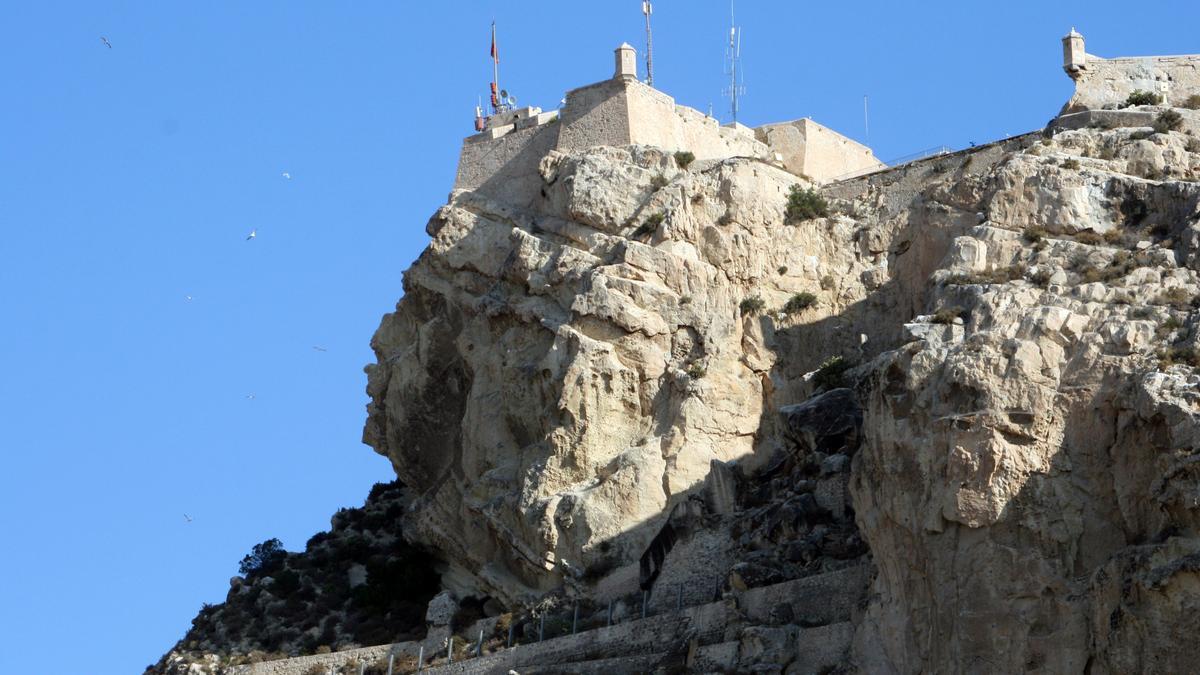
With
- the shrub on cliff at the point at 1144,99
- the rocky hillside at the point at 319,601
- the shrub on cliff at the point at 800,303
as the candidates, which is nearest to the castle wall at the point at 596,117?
the shrub on cliff at the point at 800,303

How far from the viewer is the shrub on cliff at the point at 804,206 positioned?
2277 inches

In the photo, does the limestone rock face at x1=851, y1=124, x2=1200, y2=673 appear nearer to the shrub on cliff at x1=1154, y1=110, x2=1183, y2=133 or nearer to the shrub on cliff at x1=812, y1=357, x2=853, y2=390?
the shrub on cliff at x1=1154, y1=110, x2=1183, y2=133

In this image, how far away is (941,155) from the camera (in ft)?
192

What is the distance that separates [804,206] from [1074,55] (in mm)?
6842

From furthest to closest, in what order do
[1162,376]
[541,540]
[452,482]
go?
[452,482], [541,540], [1162,376]

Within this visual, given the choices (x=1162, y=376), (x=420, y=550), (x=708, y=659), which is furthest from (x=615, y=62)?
(x=1162, y=376)

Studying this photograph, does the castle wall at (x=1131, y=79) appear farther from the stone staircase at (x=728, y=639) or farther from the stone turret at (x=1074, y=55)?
the stone staircase at (x=728, y=639)

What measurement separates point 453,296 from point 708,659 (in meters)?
15.4

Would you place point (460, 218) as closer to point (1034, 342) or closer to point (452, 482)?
point (452, 482)

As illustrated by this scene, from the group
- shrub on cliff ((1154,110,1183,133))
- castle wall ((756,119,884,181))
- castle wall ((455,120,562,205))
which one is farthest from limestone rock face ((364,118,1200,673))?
castle wall ((756,119,884,181))

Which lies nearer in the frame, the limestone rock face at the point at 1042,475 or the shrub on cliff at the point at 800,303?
the limestone rock face at the point at 1042,475

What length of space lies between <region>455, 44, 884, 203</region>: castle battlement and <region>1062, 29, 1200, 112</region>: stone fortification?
8256 millimetres

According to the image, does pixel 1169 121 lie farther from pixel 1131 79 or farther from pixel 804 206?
pixel 804 206

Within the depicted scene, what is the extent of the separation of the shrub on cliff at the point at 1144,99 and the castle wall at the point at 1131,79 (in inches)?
25.0
